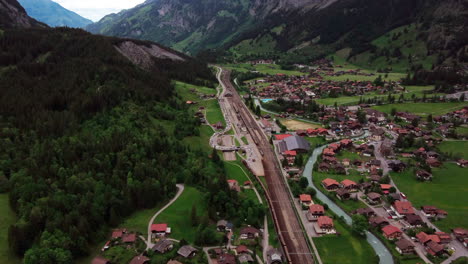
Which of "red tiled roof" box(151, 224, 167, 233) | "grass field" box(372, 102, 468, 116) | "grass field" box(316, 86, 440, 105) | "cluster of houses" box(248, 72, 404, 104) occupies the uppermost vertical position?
"cluster of houses" box(248, 72, 404, 104)

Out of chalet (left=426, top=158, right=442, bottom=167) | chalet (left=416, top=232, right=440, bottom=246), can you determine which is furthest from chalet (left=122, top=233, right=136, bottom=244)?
chalet (left=426, top=158, right=442, bottom=167)

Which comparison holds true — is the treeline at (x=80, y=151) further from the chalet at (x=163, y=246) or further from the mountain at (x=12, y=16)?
the mountain at (x=12, y=16)

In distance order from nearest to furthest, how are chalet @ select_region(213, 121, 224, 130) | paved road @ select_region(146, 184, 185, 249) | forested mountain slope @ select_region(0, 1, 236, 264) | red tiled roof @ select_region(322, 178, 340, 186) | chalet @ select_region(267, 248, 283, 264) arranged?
chalet @ select_region(267, 248, 283, 264) → forested mountain slope @ select_region(0, 1, 236, 264) → paved road @ select_region(146, 184, 185, 249) → red tiled roof @ select_region(322, 178, 340, 186) → chalet @ select_region(213, 121, 224, 130)

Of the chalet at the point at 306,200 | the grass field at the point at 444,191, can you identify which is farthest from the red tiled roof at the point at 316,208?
the grass field at the point at 444,191

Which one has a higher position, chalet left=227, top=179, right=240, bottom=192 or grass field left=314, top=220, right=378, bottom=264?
chalet left=227, top=179, right=240, bottom=192

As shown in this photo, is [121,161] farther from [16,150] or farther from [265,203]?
[265,203]

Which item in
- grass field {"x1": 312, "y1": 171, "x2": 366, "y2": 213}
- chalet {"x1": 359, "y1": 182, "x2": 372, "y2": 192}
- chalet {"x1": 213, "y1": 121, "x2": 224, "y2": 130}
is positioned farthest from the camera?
chalet {"x1": 213, "y1": 121, "x2": 224, "y2": 130}

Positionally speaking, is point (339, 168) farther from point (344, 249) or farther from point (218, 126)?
point (218, 126)

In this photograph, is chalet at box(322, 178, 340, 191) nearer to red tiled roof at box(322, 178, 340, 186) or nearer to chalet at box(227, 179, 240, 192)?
red tiled roof at box(322, 178, 340, 186)

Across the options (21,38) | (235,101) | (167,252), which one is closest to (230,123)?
(235,101)
